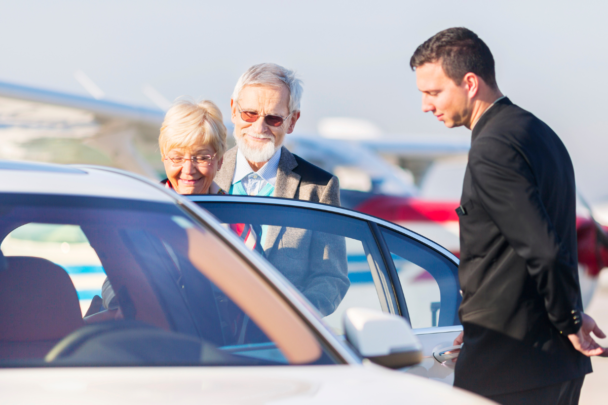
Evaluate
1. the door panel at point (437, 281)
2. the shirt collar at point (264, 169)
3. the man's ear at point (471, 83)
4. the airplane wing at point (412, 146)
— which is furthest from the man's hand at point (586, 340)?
the airplane wing at point (412, 146)

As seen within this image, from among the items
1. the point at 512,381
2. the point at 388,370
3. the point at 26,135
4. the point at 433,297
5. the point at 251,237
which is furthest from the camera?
the point at 26,135

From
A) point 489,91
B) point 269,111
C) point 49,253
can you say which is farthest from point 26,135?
point 489,91

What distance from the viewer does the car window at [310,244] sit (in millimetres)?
2514

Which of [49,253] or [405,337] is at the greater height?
[405,337]

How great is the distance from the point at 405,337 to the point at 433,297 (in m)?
1.49

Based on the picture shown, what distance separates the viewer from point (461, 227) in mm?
2141

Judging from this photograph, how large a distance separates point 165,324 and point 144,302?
0.16 meters

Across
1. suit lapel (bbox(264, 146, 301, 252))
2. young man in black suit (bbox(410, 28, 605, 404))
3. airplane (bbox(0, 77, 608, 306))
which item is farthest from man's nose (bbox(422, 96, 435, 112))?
airplane (bbox(0, 77, 608, 306))

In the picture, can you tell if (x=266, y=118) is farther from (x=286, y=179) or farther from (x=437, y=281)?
(x=437, y=281)

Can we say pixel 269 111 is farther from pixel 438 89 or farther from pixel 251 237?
pixel 438 89

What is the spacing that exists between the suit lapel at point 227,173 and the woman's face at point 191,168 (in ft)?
0.94

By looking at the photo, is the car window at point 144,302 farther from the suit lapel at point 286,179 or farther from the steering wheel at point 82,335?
the suit lapel at point 286,179

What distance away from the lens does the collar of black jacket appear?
2.14m

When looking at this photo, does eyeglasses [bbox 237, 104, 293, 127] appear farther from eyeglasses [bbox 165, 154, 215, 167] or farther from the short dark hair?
the short dark hair
